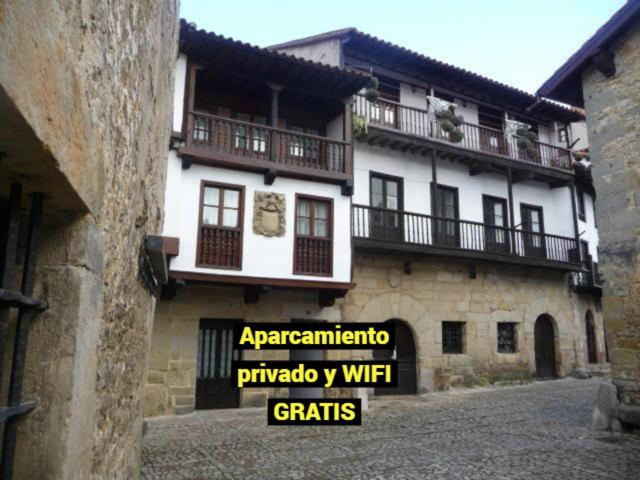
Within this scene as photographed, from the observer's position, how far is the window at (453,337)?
13449 mm

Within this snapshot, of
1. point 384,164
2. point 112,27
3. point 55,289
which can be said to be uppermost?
point 384,164

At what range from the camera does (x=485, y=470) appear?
535 cm

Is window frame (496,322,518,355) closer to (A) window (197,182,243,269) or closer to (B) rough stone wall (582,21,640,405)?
(B) rough stone wall (582,21,640,405)

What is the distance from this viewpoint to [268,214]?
10219 millimetres

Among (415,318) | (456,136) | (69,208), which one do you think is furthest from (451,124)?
(69,208)

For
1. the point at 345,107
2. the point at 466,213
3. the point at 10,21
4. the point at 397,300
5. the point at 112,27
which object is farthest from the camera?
the point at 466,213

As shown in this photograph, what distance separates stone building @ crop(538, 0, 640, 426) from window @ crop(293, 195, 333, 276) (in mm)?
5357

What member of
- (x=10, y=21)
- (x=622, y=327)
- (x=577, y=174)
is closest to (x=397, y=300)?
(x=622, y=327)

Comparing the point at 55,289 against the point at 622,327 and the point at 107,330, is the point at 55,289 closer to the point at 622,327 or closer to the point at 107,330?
the point at 107,330

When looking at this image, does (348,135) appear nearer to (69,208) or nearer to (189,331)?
(189,331)

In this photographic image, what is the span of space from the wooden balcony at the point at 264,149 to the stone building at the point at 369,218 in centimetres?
5

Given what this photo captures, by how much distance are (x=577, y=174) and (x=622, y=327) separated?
1180 centimetres

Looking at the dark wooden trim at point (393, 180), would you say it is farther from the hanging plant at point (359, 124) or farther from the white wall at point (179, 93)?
A: the white wall at point (179, 93)

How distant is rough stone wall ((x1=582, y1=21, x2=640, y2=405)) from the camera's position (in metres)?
6.75
